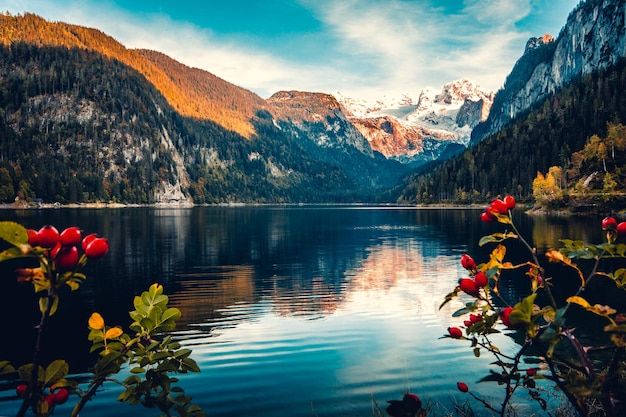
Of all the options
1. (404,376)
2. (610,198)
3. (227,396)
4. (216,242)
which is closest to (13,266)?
(216,242)

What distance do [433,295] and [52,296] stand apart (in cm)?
3543

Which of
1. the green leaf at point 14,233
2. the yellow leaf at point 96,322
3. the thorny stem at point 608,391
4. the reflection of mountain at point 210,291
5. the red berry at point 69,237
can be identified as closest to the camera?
the green leaf at point 14,233

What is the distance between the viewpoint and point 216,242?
77875mm

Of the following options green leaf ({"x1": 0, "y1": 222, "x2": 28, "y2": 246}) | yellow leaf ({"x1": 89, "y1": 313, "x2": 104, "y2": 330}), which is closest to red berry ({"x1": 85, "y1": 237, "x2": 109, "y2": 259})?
green leaf ({"x1": 0, "y1": 222, "x2": 28, "y2": 246})

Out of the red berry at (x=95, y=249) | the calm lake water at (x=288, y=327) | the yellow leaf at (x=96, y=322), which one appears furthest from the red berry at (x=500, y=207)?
the calm lake water at (x=288, y=327)

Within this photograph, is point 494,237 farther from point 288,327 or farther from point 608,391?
point 288,327

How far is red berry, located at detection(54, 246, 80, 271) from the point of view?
13.1 ft

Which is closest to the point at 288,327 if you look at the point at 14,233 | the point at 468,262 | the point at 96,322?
the point at 96,322

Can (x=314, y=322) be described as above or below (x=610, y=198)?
below

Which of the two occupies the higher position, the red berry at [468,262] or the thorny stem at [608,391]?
the red berry at [468,262]

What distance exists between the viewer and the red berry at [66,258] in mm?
4008

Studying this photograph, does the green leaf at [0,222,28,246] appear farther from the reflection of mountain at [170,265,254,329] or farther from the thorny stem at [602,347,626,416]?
the reflection of mountain at [170,265,254,329]

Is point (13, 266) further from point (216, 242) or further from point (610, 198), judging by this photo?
point (610, 198)

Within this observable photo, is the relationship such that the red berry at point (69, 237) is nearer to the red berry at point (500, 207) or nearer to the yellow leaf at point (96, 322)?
the yellow leaf at point (96, 322)
